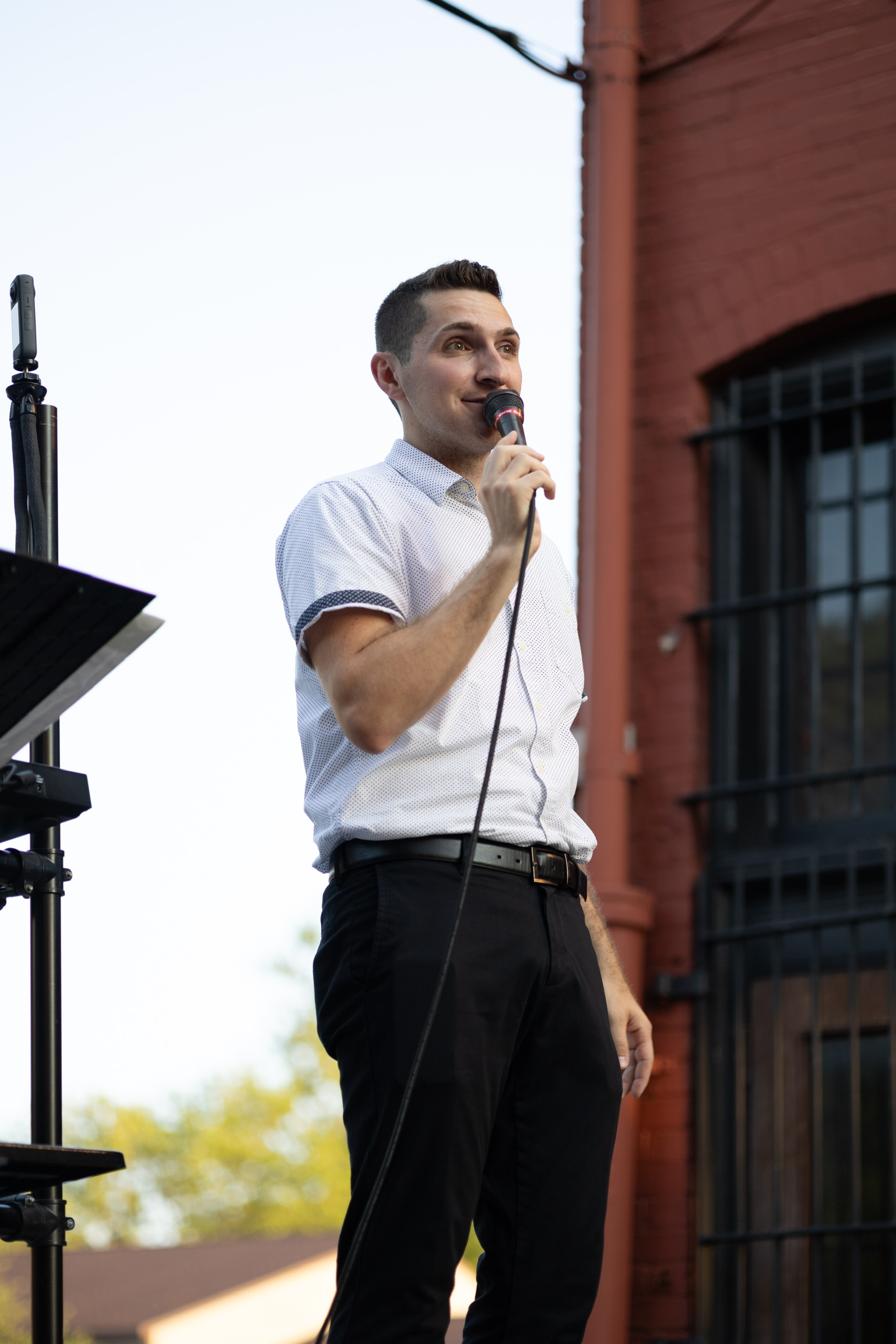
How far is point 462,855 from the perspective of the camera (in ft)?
6.86

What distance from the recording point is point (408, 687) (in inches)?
79.3

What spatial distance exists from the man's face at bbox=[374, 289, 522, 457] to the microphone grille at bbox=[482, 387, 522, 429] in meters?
0.03

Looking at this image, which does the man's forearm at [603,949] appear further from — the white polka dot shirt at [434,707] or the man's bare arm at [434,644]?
the man's bare arm at [434,644]

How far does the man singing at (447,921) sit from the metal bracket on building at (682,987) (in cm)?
245

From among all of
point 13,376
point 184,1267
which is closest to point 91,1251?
point 184,1267

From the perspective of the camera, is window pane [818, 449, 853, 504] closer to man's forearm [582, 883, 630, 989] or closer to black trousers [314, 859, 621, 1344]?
man's forearm [582, 883, 630, 989]

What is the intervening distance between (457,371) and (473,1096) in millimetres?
1046

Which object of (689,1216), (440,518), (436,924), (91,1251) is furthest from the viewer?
(91,1251)

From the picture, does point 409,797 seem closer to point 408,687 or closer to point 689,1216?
point 408,687

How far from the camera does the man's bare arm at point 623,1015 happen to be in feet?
7.89

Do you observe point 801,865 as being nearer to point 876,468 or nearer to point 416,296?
point 876,468

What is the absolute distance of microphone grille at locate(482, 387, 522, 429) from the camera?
7.61ft

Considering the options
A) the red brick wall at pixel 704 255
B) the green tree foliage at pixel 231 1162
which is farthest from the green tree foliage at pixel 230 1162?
the red brick wall at pixel 704 255

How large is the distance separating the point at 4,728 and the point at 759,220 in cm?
395
